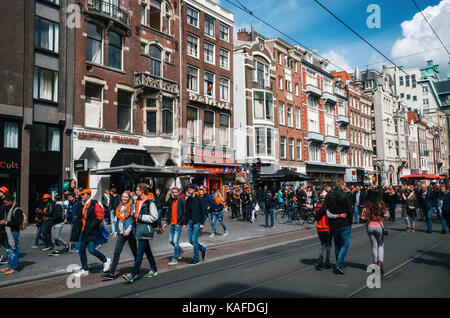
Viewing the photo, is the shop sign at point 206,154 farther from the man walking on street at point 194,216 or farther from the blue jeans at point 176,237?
the man walking on street at point 194,216

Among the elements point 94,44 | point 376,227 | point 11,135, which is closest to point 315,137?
point 94,44

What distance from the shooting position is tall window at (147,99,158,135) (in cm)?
2441

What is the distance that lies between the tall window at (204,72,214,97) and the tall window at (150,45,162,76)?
16.0 ft

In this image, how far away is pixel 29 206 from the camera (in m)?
18.5

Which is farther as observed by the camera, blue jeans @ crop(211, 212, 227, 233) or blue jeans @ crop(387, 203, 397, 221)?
blue jeans @ crop(387, 203, 397, 221)

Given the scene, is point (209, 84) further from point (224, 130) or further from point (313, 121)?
point (313, 121)

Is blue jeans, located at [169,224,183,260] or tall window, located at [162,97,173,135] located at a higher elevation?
tall window, located at [162,97,173,135]

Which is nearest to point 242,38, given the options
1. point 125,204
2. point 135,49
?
point 135,49

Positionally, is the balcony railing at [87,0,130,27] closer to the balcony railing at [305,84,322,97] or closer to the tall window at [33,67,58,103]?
the tall window at [33,67,58,103]

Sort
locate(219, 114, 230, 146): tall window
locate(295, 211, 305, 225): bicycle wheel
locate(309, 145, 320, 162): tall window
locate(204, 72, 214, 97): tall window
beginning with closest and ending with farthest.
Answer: locate(295, 211, 305, 225): bicycle wheel, locate(204, 72, 214, 97): tall window, locate(219, 114, 230, 146): tall window, locate(309, 145, 320, 162): tall window

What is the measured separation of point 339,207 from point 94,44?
1875cm

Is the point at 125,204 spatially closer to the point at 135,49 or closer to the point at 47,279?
the point at 47,279

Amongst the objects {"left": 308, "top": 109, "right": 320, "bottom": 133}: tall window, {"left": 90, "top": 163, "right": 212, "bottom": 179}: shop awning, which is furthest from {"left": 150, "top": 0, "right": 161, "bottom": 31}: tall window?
{"left": 308, "top": 109, "right": 320, "bottom": 133}: tall window
